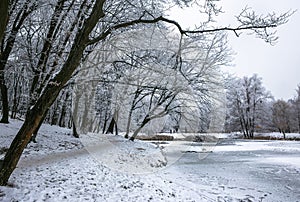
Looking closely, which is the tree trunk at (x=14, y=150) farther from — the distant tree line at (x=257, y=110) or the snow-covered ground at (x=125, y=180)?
the distant tree line at (x=257, y=110)

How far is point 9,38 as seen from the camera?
771cm

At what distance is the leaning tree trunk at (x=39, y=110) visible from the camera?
3.57 m

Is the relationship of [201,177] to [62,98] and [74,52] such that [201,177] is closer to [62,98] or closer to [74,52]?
[74,52]

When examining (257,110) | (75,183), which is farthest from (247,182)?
(257,110)

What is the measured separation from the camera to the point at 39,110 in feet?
12.0

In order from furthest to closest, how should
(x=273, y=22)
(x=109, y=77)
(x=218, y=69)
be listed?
1. (x=218, y=69)
2. (x=109, y=77)
3. (x=273, y=22)

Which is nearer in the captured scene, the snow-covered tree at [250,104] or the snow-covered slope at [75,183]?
the snow-covered slope at [75,183]

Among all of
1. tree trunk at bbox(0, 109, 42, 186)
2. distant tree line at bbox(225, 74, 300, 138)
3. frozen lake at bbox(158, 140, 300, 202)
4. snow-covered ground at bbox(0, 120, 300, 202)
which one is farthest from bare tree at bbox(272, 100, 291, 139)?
tree trunk at bbox(0, 109, 42, 186)

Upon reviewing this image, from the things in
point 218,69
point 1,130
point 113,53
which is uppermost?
point 218,69

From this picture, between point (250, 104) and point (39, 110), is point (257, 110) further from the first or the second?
point (39, 110)

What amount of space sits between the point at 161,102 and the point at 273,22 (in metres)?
10.1

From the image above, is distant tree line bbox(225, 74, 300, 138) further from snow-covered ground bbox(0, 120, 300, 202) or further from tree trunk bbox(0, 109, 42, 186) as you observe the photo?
tree trunk bbox(0, 109, 42, 186)

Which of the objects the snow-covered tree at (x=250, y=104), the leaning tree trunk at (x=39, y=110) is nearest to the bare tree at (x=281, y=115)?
the snow-covered tree at (x=250, y=104)

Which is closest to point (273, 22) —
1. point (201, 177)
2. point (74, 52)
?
point (74, 52)
